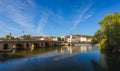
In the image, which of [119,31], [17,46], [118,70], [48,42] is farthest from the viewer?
[48,42]

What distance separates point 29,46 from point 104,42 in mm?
52195

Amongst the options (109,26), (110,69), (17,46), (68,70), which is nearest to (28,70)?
(68,70)

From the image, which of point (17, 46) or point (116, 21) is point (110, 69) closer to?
point (116, 21)

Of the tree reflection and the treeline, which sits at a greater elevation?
the treeline

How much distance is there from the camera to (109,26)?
203ft

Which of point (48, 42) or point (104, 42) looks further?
point (48, 42)


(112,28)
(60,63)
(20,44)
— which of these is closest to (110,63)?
(60,63)

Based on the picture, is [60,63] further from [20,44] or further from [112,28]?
[20,44]

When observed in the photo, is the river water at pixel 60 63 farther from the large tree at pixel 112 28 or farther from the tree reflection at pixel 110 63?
the large tree at pixel 112 28

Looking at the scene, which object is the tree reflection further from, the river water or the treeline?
the treeline

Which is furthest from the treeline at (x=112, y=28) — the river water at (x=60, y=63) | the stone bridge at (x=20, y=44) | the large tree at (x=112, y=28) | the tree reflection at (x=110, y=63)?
the stone bridge at (x=20, y=44)

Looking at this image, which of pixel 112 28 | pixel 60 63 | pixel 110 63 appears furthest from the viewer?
pixel 112 28

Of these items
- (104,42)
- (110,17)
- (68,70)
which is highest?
(110,17)

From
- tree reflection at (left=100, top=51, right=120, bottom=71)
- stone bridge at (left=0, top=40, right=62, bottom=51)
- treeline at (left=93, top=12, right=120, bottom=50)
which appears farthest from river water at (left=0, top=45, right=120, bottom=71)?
stone bridge at (left=0, top=40, right=62, bottom=51)
